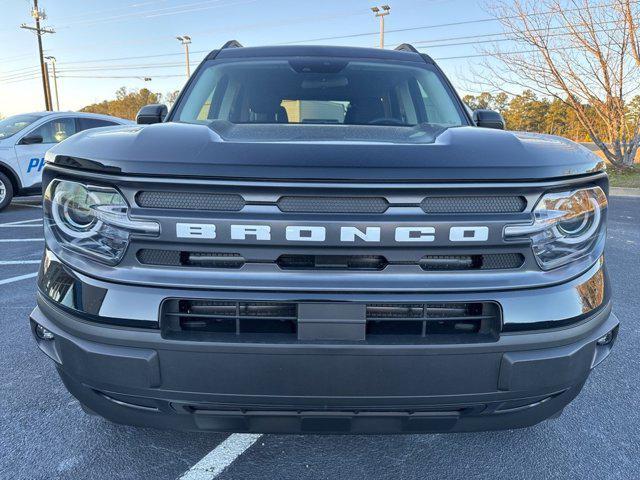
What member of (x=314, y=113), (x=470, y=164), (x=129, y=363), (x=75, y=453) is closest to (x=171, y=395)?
(x=129, y=363)

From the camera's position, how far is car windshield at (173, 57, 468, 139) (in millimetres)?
2645

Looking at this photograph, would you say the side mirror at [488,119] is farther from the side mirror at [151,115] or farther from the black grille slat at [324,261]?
the side mirror at [151,115]

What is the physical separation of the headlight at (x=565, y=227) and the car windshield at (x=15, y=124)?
975cm

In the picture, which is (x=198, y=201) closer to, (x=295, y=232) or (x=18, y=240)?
(x=295, y=232)

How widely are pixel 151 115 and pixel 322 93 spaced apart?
1.02m

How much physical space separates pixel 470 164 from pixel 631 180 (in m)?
15.7

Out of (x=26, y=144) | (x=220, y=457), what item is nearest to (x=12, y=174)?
(x=26, y=144)

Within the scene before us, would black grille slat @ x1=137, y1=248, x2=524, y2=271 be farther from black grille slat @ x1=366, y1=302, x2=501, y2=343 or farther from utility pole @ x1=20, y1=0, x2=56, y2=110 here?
utility pole @ x1=20, y1=0, x2=56, y2=110

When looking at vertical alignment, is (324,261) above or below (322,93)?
below

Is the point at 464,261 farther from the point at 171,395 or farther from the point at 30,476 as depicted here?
the point at 30,476

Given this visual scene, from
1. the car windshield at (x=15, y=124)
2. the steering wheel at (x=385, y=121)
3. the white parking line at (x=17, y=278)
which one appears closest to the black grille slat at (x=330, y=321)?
the steering wheel at (x=385, y=121)

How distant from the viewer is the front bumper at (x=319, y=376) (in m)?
1.41

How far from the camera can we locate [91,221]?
4.92 feet

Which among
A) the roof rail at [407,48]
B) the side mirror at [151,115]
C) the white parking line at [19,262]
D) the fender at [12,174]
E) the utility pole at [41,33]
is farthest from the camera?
the utility pole at [41,33]
